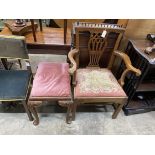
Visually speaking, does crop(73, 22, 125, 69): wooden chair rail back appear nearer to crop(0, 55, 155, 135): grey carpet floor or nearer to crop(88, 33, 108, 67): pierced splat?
crop(88, 33, 108, 67): pierced splat

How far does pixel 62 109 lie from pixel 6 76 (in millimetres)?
741

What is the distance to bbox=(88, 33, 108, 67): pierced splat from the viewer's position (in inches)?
56.4

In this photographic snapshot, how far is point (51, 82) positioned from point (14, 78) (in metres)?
0.40

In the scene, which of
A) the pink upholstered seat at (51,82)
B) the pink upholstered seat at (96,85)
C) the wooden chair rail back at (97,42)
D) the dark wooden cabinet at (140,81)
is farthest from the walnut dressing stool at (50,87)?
the dark wooden cabinet at (140,81)

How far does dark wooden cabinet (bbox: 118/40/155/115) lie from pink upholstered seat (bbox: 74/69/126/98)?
243 millimetres

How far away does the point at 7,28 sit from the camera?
1.99m

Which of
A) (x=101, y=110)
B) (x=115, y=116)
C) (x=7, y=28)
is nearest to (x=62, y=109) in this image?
(x=101, y=110)

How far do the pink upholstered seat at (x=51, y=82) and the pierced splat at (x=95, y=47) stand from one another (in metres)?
0.31

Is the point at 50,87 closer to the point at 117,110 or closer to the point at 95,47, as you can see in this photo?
the point at 95,47

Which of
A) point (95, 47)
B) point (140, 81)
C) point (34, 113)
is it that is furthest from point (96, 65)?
point (34, 113)

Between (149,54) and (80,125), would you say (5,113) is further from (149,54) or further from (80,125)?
(149,54)

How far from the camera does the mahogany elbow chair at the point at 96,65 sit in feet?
4.49

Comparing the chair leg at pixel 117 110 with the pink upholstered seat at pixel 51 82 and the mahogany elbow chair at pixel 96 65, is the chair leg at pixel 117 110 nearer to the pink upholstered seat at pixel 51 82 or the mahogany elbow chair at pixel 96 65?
the mahogany elbow chair at pixel 96 65

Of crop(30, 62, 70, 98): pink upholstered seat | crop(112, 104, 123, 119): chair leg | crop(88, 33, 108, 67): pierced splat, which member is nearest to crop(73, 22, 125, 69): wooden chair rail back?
crop(88, 33, 108, 67): pierced splat
